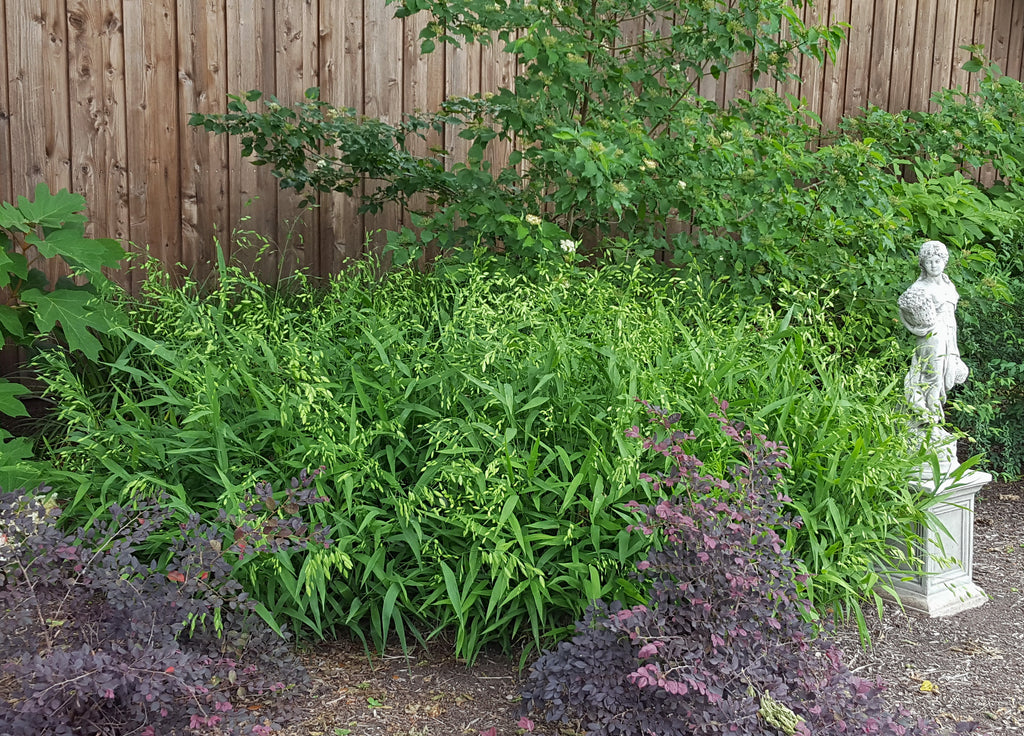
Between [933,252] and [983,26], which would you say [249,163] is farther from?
[983,26]

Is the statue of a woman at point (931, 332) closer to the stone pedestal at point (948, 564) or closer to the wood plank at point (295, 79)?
the stone pedestal at point (948, 564)

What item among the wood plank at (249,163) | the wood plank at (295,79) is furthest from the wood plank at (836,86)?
the wood plank at (249,163)

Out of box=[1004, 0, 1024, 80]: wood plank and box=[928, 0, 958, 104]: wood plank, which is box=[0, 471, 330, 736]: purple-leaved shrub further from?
box=[1004, 0, 1024, 80]: wood plank

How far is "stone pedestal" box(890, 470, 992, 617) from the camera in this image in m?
3.40

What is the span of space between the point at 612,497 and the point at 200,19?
2.79 m

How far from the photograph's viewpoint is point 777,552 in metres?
2.50

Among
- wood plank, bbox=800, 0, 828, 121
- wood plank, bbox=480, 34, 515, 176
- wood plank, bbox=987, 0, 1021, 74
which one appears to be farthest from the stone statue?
wood plank, bbox=987, 0, 1021, 74

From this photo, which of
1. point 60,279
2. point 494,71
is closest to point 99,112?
point 60,279

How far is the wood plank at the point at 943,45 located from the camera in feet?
20.3

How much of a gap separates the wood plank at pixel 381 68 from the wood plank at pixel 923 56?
3.44 m

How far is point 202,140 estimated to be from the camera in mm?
4203

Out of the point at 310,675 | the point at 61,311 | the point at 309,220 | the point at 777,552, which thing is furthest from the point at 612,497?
the point at 309,220

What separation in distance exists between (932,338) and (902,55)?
3235 millimetres

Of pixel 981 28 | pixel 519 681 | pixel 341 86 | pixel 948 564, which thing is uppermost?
pixel 981 28
